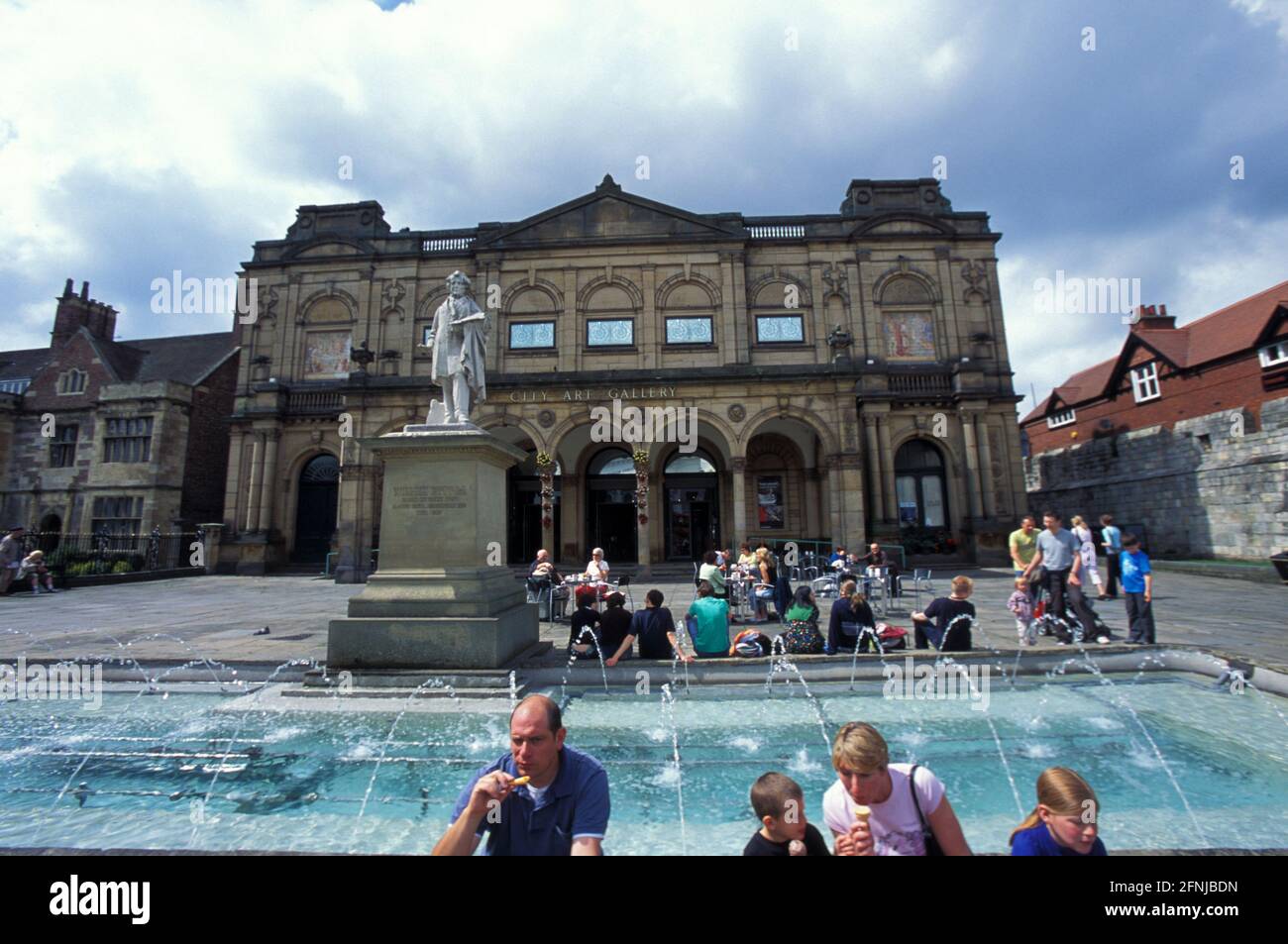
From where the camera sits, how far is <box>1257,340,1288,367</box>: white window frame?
1936 centimetres

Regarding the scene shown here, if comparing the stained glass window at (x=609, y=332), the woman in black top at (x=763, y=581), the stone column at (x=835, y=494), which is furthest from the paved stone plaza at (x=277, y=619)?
the stained glass window at (x=609, y=332)

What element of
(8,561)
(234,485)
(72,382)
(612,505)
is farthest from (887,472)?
(72,382)

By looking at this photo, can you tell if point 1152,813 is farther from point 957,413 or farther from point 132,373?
point 132,373

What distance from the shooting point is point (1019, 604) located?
787 centimetres

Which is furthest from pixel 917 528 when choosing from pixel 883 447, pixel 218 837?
pixel 218 837

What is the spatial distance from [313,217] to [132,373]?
15563 millimetres

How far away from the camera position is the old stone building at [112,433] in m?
26.3

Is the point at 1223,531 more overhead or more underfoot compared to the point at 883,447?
more underfoot

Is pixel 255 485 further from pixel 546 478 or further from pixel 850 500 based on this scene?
pixel 850 500

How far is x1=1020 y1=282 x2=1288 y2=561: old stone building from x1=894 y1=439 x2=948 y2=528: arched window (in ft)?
28.1
